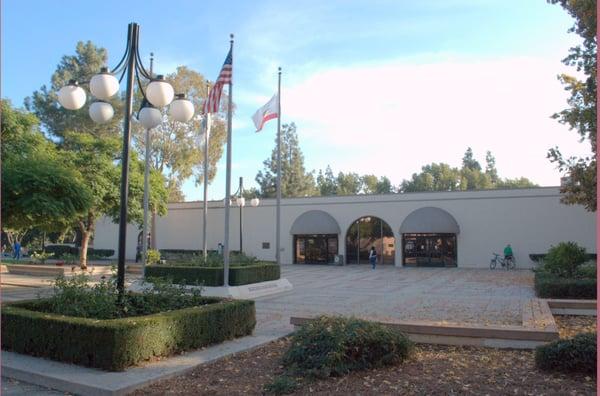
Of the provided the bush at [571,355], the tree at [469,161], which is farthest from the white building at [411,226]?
the tree at [469,161]

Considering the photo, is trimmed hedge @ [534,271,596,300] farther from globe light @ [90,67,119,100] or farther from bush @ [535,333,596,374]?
globe light @ [90,67,119,100]

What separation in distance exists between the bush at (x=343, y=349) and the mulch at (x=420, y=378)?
13 cm

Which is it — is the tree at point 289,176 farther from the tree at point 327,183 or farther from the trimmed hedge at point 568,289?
the trimmed hedge at point 568,289

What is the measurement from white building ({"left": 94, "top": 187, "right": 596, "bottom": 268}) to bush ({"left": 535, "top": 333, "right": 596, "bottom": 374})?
86.4ft

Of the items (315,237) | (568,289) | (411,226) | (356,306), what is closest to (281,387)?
(356,306)

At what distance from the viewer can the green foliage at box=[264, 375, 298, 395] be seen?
5.84 m

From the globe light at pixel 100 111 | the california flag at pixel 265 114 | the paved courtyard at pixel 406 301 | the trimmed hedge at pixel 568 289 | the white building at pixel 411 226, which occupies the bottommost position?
the paved courtyard at pixel 406 301

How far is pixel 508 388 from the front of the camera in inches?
222

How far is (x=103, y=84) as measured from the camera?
8.55m

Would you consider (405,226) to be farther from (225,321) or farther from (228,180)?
(225,321)

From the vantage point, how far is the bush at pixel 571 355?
5895 millimetres

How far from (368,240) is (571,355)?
30389 millimetres

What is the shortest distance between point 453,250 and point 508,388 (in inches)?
1130

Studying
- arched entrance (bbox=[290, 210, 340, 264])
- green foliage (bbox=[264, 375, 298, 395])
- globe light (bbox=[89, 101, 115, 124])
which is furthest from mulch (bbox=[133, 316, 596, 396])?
arched entrance (bbox=[290, 210, 340, 264])
